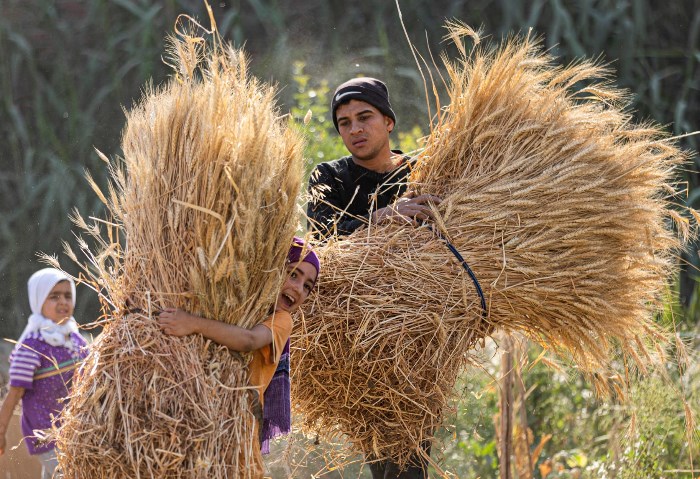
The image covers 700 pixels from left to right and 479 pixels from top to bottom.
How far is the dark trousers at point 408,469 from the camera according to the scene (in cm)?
347

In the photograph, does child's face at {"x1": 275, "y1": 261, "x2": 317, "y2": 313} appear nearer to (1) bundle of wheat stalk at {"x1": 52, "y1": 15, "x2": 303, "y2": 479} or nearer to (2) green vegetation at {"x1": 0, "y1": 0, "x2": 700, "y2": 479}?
(1) bundle of wheat stalk at {"x1": 52, "y1": 15, "x2": 303, "y2": 479}

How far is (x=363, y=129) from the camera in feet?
12.3

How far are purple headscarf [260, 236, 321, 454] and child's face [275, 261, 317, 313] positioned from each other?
21 millimetres

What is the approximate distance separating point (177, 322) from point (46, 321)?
228 centimetres

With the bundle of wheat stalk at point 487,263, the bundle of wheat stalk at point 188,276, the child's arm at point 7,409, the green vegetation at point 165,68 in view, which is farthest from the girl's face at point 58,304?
the green vegetation at point 165,68

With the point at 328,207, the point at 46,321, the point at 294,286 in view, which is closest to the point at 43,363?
the point at 46,321

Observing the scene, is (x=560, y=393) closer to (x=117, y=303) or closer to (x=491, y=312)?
(x=491, y=312)

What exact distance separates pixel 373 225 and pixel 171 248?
92 cm

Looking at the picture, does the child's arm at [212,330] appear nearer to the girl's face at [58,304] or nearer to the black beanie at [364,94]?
the black beanie at [364,94]

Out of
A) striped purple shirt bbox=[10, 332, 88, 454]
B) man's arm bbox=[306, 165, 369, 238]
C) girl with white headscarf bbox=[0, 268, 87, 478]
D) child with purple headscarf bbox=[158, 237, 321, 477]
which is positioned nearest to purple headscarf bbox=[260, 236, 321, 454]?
child with purple headscarf bbox=[158, 237, 321, 477]

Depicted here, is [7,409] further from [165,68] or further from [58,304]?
[165,68]

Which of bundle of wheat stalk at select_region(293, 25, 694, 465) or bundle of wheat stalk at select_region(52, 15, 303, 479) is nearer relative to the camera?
bundle of wheat stalk at select_region(52, 15, 303, 479)

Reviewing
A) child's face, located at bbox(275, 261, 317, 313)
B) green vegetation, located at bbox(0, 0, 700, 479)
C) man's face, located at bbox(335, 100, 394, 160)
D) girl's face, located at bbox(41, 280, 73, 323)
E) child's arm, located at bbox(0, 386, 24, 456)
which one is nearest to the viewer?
child's face, located at bbox(275, 261, 317, 313)

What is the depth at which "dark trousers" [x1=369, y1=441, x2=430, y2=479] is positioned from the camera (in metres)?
3.47
